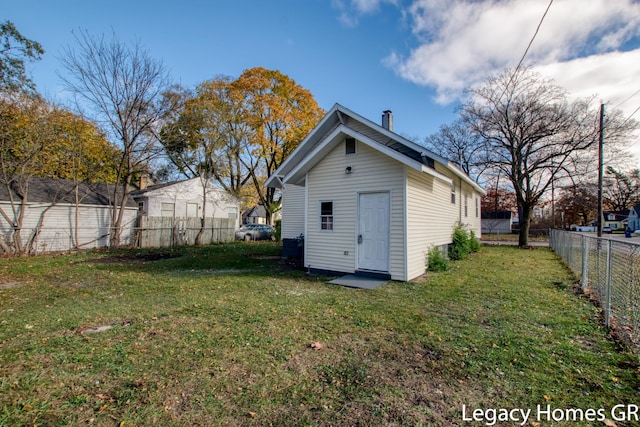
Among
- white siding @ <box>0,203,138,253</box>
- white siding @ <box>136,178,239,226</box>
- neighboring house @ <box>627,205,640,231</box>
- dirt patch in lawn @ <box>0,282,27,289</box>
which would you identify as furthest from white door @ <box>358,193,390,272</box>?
neighboring house @ <box>627,205,640,231</box>

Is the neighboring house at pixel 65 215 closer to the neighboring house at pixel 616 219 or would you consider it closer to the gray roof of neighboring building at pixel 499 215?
the gray roof of neighboring building at pixel 499 215

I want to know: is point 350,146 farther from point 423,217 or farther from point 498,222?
point 498,222

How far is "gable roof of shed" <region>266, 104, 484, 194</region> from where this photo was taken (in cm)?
738

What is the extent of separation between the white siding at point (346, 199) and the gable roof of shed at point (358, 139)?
405 mm

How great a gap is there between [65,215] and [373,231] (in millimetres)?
16431

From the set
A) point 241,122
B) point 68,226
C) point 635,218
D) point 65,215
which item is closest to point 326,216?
point 68,226

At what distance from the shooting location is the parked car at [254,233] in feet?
75.4

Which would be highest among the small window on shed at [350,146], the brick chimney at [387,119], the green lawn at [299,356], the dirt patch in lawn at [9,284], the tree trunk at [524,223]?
the brick chimney at [387,119]

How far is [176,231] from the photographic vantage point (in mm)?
18125

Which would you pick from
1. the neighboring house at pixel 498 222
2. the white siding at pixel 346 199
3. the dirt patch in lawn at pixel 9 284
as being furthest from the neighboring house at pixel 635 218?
the dirt patch in lawn at pixel 9 284

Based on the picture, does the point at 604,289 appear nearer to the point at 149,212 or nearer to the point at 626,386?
the point at 626,386

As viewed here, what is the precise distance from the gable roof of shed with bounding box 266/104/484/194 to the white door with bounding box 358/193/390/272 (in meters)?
1.27

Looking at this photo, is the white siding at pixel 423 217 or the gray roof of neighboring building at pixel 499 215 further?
the gray roof of neighboring building at pixel 499 215

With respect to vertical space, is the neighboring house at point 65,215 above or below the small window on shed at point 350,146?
below
